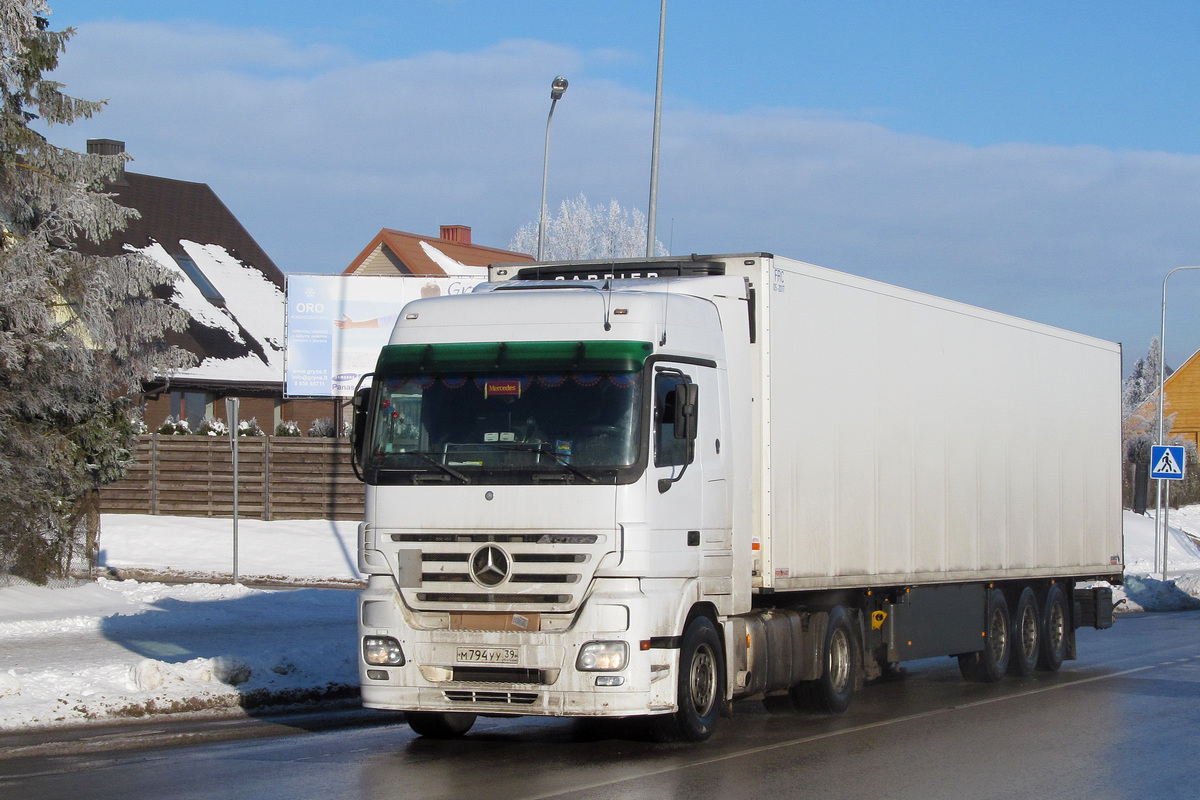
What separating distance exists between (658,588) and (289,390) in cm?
3014

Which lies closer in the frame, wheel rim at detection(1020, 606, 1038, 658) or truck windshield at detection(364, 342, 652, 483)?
truck windshield at detection(364, 342, 652, 483)

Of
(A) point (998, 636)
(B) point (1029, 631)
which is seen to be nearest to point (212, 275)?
(B) point (1029, 631)

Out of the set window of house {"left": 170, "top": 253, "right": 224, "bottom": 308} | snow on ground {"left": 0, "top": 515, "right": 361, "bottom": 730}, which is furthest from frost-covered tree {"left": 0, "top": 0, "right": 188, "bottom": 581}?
window of house {"left": 170, "top": 253, "right": 224, "bottom": 308}

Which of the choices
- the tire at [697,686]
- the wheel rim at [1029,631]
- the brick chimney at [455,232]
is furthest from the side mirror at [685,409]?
the brick chimney at [455,232]

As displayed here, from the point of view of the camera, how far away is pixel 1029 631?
16781 mm

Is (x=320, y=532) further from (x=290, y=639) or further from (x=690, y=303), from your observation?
(x=690, y=303)

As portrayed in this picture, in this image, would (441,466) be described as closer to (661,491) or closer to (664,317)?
(661,491)

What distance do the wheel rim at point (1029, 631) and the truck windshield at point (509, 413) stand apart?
28.3ft

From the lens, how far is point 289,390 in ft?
126

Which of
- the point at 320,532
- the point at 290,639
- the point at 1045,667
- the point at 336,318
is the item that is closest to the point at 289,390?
the point at 336,318

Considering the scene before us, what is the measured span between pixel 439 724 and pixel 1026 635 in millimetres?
8365

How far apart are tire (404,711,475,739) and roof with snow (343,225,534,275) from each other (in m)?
44.2

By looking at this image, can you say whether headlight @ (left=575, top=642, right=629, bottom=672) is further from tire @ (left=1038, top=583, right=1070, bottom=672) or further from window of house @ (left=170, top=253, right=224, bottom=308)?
window of house @ (left=170, top=253, right=224, bottom=308)

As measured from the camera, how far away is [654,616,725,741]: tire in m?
10.1
